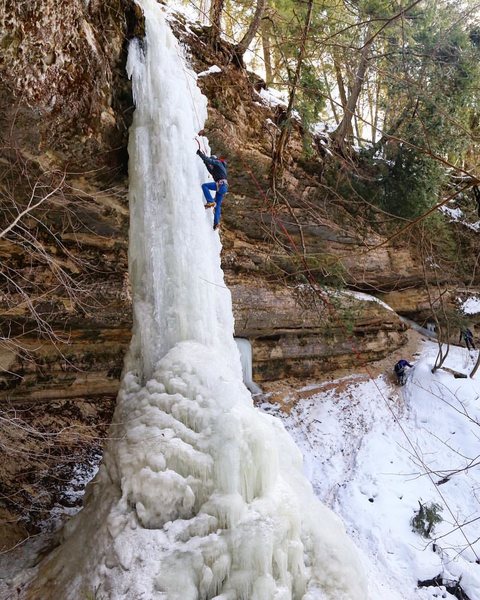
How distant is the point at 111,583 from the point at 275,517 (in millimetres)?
1267

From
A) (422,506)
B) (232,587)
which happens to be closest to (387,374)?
(422,506)

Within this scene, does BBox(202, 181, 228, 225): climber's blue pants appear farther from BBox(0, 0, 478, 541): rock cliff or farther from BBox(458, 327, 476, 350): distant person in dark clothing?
BBox(458, 327, 476, 350): distant person in dark clothing

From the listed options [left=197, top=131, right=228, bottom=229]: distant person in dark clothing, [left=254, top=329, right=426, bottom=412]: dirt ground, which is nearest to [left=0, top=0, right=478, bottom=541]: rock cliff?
[left=254, top=329, right=426, bottom=412]: dirt ground

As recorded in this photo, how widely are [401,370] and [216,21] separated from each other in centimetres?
818

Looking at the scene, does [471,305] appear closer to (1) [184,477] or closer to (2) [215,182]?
(2) [215,182]

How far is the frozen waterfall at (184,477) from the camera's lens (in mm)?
3143

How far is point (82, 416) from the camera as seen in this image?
23.1 feet

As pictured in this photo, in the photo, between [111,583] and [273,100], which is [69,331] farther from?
[273,100]

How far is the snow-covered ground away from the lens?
6344 mm

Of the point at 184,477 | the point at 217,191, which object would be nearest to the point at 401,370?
the point at 217,191

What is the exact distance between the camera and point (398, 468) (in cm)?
824

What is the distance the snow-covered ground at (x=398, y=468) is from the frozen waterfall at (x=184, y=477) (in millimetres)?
2260

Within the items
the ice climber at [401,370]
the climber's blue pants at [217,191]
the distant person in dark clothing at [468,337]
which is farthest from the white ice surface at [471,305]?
the climber's blue pants at [217,191]

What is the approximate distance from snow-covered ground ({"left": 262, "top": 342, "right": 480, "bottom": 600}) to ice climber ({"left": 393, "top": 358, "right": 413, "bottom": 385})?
0.56 feet
